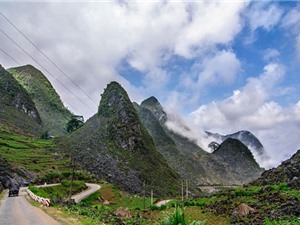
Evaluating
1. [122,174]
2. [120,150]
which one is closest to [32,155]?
[122,174]

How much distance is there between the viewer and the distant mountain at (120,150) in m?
110

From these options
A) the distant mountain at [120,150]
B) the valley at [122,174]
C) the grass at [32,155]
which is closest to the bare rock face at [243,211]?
the valley at [122,174]

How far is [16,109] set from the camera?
174 meters

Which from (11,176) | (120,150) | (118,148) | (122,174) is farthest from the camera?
(118,148)

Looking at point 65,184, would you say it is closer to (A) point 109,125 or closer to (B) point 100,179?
(B) point 100,179

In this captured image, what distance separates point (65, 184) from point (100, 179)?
29.0 m

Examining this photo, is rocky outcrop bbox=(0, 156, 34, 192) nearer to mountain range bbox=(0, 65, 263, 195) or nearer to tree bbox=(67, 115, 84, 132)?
mountain range bbox=(0, 65, 263, 195)

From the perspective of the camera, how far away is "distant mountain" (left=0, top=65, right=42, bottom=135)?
488ft

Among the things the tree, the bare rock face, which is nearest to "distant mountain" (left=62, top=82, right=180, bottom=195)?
the tree

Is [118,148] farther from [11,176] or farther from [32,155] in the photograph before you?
[11,176]

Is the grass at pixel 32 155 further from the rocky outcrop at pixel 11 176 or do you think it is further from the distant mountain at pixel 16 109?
the distant mountain at pixel 16 109

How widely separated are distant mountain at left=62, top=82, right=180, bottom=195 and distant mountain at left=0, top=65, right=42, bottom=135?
99.1ft

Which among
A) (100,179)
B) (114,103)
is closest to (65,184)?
(100,179)

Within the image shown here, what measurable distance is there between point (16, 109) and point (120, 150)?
8049 centimetres
